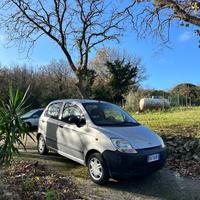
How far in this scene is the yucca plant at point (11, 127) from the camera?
5.67 meters

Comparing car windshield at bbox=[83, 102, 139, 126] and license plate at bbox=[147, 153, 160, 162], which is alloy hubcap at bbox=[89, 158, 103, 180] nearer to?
car windshield at bbox=[83, 102, 139, 126]

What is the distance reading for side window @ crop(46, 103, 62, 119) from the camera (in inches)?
315

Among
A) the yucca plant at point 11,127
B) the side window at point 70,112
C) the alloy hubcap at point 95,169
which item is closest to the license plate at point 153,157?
the alloy hubcap at point 95,169

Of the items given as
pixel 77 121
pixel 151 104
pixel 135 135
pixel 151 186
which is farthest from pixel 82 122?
pixel 151 104

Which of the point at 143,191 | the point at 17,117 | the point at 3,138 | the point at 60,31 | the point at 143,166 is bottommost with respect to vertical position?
the point at 143,191

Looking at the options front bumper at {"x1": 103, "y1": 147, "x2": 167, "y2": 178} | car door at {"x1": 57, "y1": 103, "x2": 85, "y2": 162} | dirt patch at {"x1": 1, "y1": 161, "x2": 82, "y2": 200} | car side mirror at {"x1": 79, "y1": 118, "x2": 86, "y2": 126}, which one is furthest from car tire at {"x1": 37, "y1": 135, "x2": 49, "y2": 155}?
front bumper at {"x1": 103, "y1": 147, "x2": 167, "y2": 178}

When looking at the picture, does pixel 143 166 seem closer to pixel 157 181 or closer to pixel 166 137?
pixel 157 181

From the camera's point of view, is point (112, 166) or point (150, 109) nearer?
point (112, 166)

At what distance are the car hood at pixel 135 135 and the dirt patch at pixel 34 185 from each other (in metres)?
1.30

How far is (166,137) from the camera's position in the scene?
30.7 feet

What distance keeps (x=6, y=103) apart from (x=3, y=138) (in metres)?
0.76

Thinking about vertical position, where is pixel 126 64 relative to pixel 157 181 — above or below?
above

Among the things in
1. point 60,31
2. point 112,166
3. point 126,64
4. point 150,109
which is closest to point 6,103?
point 112,166

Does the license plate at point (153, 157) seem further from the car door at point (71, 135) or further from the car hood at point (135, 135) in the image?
the car door at point (71, 135)
